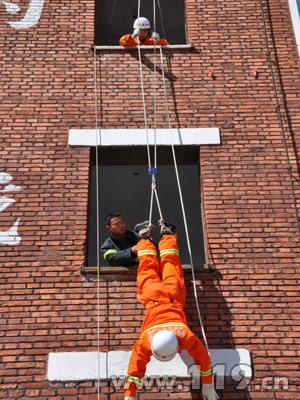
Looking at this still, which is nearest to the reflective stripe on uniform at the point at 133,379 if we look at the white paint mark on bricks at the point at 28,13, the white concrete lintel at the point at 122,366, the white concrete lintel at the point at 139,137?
the white concrete lintel at the point at 122,366

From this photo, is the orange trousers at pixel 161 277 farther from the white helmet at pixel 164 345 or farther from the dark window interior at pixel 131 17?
the dark window interior at pixel 131 17

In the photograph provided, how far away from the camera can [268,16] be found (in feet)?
26.6

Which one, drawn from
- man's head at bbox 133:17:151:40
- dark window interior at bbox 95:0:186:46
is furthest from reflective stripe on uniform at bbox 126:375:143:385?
dark window interior at bbox 95:0:186:46

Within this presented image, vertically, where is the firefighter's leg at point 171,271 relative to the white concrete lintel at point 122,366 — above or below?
above

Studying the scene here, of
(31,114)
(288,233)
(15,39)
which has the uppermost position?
(15,39)

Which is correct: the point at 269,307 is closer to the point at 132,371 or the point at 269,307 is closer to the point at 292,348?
the point at 292,348

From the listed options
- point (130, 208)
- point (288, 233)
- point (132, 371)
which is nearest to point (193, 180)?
point (130, 208)

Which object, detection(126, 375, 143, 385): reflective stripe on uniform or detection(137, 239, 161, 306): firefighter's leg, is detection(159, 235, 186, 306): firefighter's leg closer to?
detection(137, 239, 161, 306): firefighter's leg

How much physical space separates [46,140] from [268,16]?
4.61 m

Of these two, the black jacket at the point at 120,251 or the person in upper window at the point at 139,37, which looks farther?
the person in upper window at the point at 139,37

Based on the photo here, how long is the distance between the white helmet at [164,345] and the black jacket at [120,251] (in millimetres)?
1384

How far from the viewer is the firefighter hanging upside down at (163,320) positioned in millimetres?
4820

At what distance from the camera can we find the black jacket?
592cm

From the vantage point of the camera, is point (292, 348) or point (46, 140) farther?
point (46, 140)
